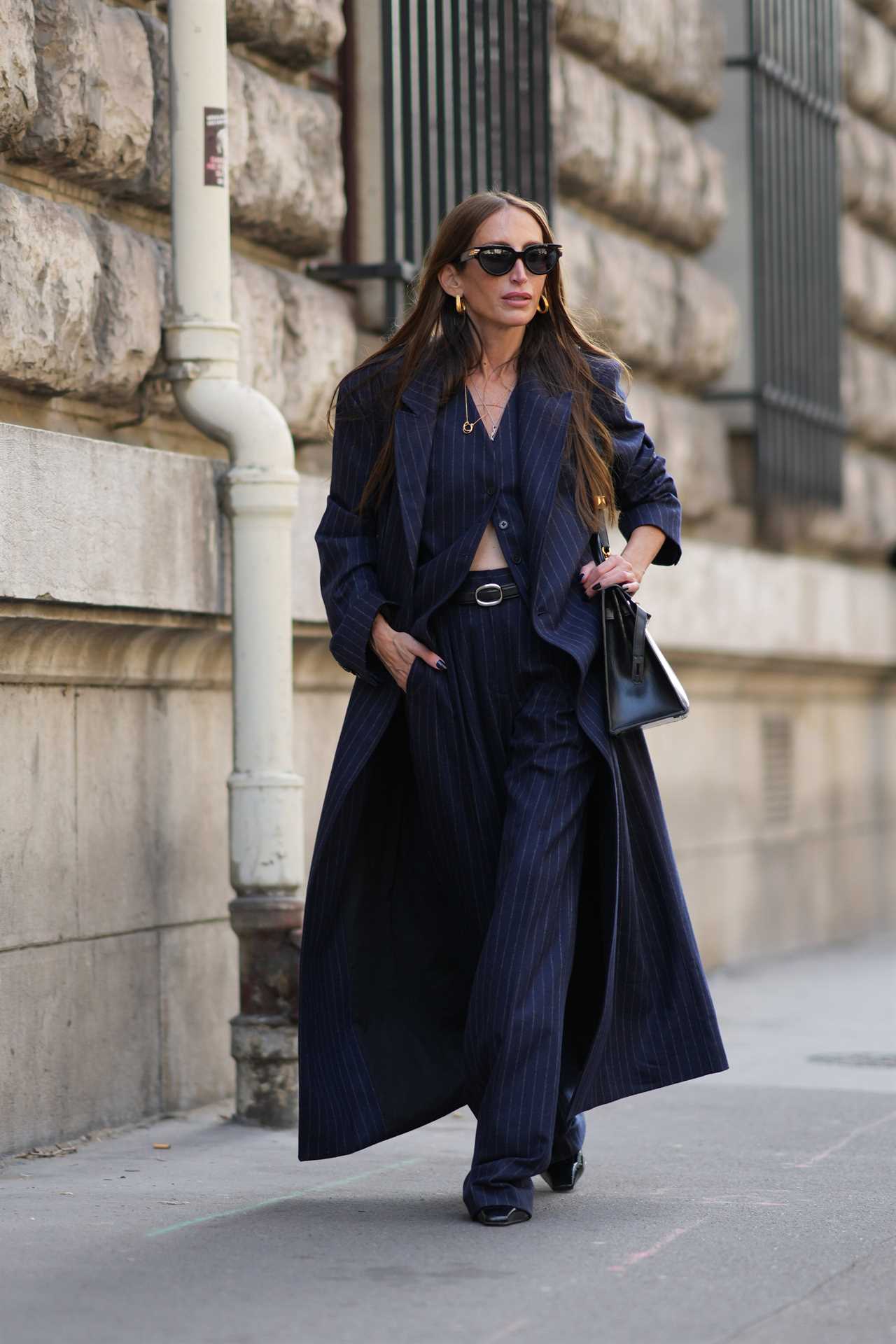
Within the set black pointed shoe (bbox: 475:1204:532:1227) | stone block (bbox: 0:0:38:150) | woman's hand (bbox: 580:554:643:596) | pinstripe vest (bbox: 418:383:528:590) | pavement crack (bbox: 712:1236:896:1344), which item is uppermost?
stone block (bbox: 0:0:38:150)

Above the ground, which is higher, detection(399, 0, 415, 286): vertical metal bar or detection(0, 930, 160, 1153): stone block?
detection(399, 0, 415, 286): vertical metal bar

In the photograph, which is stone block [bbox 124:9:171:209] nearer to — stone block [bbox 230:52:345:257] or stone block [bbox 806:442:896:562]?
stone block [bbox 230:52:345:257]

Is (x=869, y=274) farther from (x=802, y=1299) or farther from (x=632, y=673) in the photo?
(x=802, y=1299)

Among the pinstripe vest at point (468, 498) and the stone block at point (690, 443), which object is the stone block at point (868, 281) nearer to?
the stone block at point (690, 443)

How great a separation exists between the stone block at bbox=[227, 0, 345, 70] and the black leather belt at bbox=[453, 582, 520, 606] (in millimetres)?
2063

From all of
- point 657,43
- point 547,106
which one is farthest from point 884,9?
point 547,106

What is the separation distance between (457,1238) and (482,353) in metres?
1.52

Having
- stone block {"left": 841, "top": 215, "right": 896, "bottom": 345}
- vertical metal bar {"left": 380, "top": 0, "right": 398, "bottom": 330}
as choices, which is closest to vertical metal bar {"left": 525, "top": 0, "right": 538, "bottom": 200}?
vertical metal bar {"left": 380, "top": 0, "right": 398, "bottom": 330}

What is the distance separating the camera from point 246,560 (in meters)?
4.91

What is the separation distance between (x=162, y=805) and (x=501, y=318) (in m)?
1.52

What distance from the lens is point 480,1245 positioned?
141 inches

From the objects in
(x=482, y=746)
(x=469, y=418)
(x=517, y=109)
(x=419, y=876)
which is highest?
(x=517, y=109)

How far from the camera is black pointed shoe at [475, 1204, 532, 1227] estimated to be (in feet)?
12.2

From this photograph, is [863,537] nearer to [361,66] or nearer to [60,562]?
[361,66]
